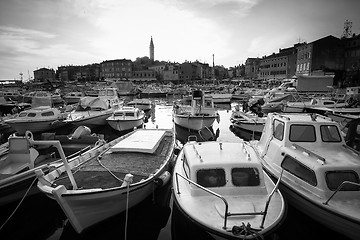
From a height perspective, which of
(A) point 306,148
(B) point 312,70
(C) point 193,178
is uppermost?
(B) point 312,70

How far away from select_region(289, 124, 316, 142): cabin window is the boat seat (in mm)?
10808

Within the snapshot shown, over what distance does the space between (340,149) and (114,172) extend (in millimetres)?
8582

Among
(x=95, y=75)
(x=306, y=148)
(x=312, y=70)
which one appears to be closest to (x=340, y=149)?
(x=306, y=148)

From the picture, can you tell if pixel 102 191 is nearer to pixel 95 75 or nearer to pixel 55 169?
pixel 55 169

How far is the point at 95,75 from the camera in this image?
13862 cm

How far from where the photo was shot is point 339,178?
6727 millimetres

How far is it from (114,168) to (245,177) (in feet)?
16.1

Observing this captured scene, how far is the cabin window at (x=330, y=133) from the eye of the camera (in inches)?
340

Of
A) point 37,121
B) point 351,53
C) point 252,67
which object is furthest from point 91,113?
point 252,67

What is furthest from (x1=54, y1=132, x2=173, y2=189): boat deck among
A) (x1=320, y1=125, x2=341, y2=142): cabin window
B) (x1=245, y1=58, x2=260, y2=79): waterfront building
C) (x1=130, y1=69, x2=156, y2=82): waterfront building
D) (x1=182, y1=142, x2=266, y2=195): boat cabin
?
(x1=130, y1=69, x2=156, y2=82): waterfront building

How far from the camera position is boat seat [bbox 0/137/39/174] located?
8.94 m

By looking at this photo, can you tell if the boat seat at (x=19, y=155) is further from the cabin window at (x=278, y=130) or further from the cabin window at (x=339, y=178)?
the cabin window at (x=339, y=178)

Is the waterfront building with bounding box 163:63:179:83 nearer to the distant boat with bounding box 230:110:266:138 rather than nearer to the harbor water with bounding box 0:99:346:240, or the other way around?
the distant boat with bounding box 230:110:266:138

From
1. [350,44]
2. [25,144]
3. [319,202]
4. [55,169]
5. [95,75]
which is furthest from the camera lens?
[95,75]
